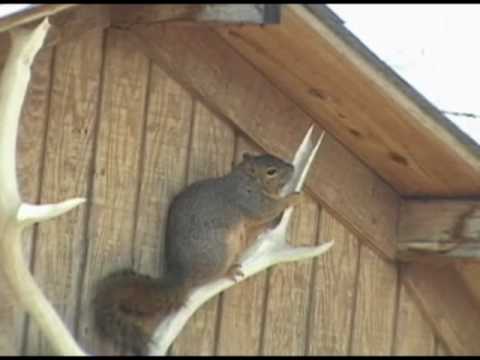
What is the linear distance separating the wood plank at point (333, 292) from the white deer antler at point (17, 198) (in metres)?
1.23

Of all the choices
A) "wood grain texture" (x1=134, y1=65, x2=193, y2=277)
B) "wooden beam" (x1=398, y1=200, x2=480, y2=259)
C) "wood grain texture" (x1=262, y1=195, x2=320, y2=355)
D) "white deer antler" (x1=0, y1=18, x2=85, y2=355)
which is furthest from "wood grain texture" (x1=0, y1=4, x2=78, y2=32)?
"wooden beam" (x1=398, y1=200, x2=480, y2=259)

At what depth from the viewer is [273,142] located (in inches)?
217

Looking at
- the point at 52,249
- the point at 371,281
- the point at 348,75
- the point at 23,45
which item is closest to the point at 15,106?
the point at 23,45

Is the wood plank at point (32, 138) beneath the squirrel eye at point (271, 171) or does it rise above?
beneath

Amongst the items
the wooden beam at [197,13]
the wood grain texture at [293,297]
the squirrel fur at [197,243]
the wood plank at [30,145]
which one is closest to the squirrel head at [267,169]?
Result: the squirrel fur at [197,243]

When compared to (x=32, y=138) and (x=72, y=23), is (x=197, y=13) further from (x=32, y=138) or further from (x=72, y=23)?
(x=32, y=138)

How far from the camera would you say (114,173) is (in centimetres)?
516

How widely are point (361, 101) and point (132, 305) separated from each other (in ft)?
2.64

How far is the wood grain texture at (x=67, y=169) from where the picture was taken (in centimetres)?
502

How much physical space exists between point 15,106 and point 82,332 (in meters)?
0.81

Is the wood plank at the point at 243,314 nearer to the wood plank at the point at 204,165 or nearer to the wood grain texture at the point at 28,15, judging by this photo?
the wood plank at the point at 204,165

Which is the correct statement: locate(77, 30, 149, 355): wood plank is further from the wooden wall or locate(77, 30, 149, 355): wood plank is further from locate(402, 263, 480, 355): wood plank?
locate(402, 263, 480, 355): wood plank

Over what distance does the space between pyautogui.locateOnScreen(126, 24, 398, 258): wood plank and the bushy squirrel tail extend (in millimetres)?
540

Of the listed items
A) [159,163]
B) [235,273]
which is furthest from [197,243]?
[159,163]
